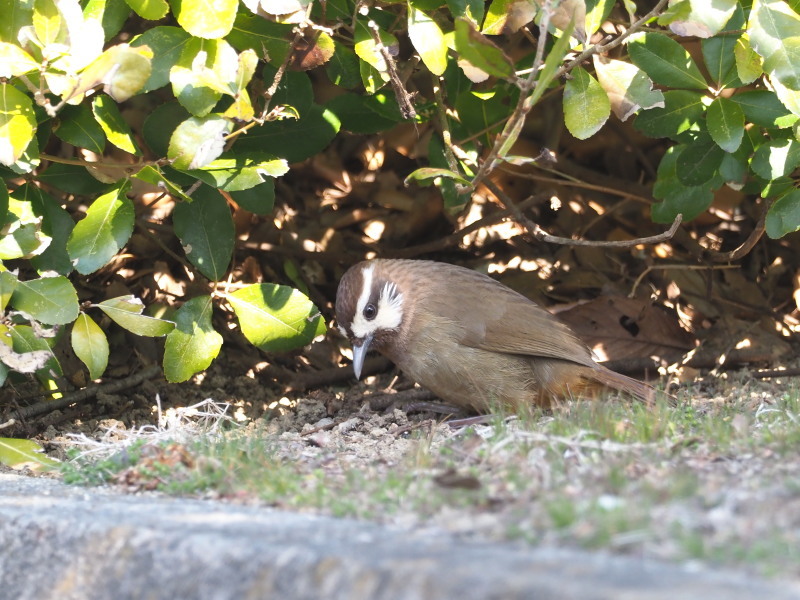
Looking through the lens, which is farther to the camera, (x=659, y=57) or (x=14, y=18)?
(x=659, y=57)

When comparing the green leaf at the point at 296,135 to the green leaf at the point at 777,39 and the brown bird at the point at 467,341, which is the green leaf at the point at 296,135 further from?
the green leaf at the point at 777,39

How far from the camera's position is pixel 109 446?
12.2 feet

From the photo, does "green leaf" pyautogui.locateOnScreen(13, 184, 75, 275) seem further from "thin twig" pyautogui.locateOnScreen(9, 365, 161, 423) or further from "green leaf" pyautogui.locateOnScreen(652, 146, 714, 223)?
"green leaf" pyautogui.locateOnScreen(652, 146, 714, 223)

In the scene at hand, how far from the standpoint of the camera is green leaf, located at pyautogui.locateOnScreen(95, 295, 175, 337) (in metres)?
3.96

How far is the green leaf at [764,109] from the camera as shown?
409 centimetres

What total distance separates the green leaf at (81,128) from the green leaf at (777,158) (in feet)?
9.31

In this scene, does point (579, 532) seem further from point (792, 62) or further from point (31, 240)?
point (31, 240)

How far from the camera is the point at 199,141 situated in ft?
12.5

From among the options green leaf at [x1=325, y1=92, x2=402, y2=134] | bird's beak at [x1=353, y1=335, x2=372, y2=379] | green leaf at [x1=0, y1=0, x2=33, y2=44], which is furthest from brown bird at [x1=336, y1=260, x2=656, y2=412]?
green leaf at [x1=0, y1=0, x2=33, y2=44]

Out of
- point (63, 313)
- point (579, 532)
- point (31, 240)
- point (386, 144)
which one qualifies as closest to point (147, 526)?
point (579, 532)

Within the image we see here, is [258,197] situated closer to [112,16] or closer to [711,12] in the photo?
[112,16]

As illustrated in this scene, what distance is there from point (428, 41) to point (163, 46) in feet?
3.58

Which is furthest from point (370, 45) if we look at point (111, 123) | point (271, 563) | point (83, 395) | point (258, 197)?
point (271, 563)

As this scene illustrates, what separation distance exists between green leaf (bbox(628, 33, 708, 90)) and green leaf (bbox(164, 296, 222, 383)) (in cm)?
220
